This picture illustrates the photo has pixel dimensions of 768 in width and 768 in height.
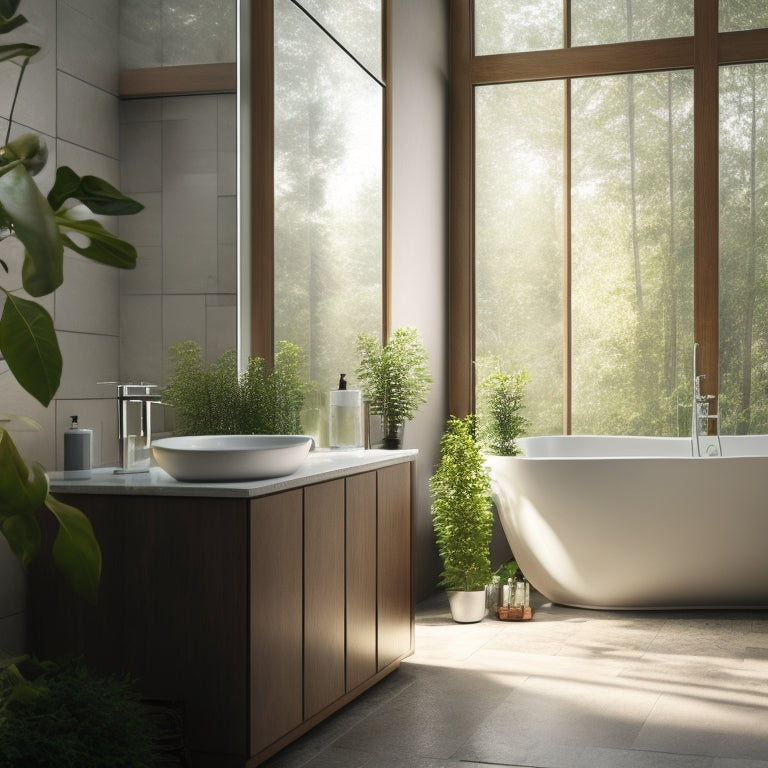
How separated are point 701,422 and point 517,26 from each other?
225 centimetres

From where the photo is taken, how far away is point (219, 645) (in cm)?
243

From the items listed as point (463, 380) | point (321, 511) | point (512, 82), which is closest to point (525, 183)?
point (512, 82)

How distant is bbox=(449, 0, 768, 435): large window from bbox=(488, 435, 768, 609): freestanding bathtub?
3.14 feet

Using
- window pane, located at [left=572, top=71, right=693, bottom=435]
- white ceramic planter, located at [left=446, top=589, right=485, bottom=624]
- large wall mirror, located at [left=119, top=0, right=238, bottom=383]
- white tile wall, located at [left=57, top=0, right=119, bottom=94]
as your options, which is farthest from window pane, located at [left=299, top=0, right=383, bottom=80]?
white ceramic planter, located at [left=446, top=589, right=485, bottom=624]

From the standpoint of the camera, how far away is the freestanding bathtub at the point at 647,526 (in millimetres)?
4188

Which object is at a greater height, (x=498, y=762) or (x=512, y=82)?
(x=512, y=82)

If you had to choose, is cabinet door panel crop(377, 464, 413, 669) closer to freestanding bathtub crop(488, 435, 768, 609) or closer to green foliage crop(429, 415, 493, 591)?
green foliage crop(429, 415, 493, 591)

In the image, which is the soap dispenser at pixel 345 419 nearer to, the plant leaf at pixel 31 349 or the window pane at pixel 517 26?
the plant leaf at pixel 31 349

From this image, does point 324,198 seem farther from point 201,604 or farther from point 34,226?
point 34,226

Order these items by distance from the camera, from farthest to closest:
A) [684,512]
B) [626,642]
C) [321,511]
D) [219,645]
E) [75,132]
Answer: [684,512]
[626,642]
[321,511]
[75,132]
[219,645]

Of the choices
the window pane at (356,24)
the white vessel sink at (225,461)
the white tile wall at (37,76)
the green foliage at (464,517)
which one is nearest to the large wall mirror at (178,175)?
the white tile wall at (37,76)

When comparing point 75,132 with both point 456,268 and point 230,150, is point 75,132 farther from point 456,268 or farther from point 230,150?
point 456,268

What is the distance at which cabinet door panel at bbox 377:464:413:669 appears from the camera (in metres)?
3.37

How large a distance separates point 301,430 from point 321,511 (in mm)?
641
